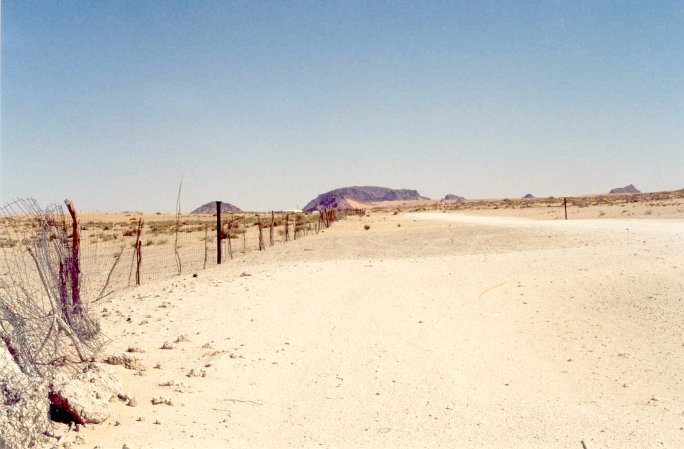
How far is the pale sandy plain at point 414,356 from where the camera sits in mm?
5945

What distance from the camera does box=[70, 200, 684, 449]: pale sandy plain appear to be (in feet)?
19.5

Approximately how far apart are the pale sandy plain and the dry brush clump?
45 centimetres

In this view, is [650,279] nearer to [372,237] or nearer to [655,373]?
[655,373]

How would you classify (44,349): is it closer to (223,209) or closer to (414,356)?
(414,356)

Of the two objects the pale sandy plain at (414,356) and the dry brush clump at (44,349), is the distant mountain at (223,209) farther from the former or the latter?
the dry brush clump at (44,349)

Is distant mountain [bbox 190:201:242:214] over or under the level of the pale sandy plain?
over

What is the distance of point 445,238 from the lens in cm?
2970

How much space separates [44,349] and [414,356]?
4.96 metres

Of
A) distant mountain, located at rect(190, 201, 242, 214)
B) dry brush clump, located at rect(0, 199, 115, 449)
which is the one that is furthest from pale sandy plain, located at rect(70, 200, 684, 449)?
distant mountain, located at rect(190, 201, 242, 214)

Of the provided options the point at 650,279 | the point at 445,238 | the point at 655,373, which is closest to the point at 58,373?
the point at 655,373

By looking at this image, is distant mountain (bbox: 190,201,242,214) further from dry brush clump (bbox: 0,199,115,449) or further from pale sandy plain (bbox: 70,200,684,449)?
dry brush clump (bbox: 0,199,115,449)

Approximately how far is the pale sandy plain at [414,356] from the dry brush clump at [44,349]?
45 cm

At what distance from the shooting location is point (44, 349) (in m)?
6.36

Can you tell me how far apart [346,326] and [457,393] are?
3541 millimetres
